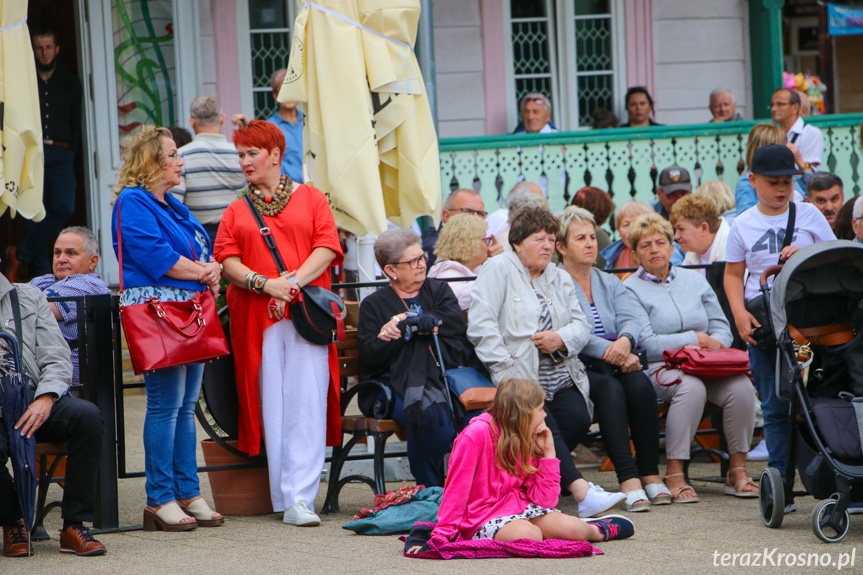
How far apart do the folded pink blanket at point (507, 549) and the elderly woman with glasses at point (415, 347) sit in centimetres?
118

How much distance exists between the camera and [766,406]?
6.79m

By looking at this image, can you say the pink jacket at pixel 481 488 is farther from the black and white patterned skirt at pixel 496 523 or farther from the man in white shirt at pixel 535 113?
the man in white shirt at pixel 535 113

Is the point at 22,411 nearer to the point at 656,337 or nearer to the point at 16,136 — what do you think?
the point at 16,136

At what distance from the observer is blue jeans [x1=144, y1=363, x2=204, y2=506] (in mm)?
6367

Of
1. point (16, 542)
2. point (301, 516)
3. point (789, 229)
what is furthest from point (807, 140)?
point (16, 542)

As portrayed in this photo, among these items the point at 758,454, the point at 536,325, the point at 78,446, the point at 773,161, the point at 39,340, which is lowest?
the point at 758,454

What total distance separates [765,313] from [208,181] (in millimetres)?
4293

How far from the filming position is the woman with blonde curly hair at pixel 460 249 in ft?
26.7

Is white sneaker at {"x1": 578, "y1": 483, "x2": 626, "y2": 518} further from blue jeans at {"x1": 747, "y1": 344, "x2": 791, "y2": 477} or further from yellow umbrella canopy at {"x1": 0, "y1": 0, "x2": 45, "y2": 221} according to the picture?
yellow umbrella canopy at {"x1": 0, "y1": 0, "x2": 45, "y2": 221}

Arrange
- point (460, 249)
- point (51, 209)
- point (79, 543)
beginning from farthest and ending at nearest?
1. point (51, 209)
2. point (460, 249)
3. point (79, 543)

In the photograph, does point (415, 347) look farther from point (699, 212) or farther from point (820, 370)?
point (699, 212)

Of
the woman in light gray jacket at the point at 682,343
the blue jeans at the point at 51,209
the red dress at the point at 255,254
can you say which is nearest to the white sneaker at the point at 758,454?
the woman in light gray jacket at the point at 682,343

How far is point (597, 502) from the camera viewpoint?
6520 millimetres

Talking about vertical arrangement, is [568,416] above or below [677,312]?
below
